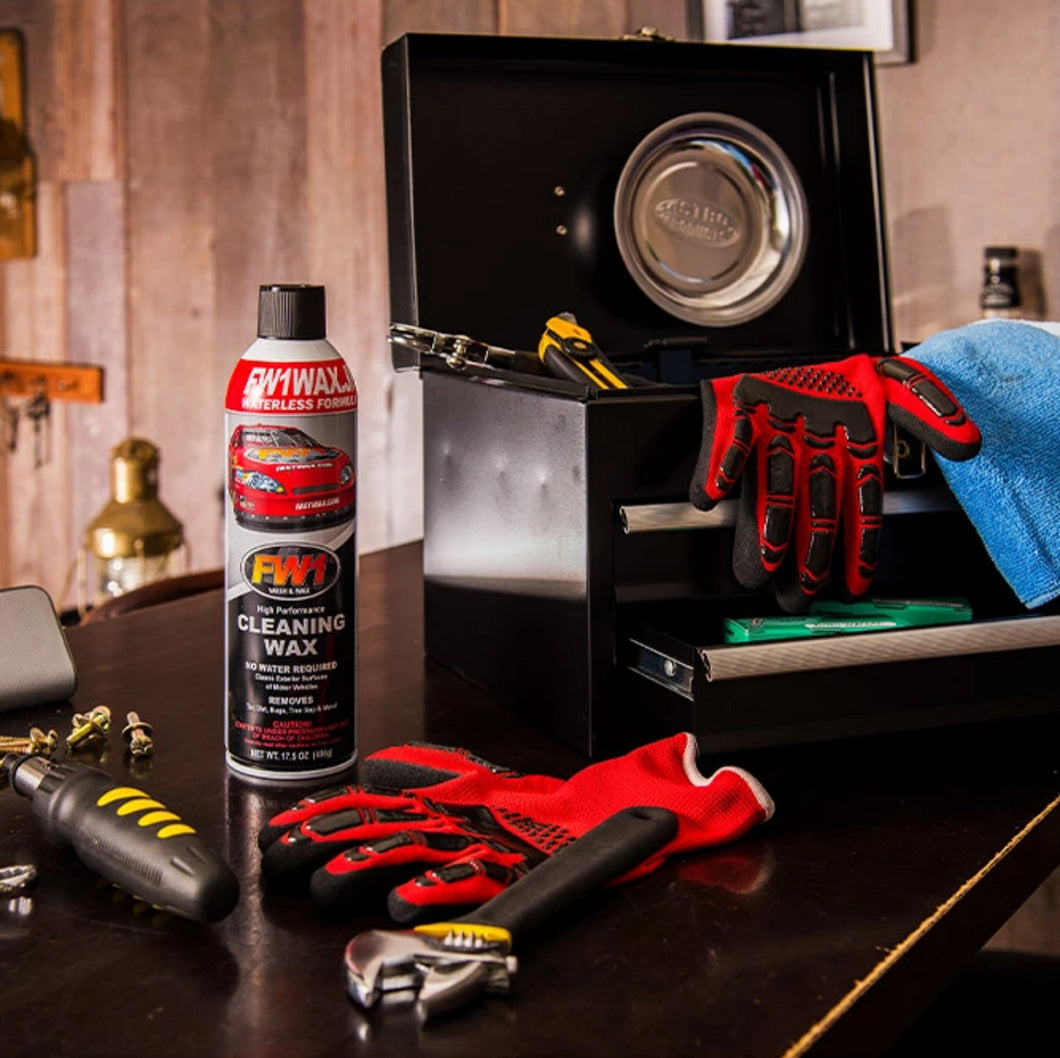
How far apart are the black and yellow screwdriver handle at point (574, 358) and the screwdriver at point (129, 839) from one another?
1.35 ft

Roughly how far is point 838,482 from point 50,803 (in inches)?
18.4

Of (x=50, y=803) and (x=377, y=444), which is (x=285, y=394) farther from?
(x=377, y=444)

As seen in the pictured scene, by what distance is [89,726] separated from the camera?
923mm

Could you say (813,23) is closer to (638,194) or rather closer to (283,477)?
(638,194)

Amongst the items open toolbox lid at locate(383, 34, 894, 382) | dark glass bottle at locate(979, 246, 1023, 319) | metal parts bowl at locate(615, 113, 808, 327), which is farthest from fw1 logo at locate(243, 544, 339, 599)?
dark glass bottle at locate(979, 246, 1023, 319)

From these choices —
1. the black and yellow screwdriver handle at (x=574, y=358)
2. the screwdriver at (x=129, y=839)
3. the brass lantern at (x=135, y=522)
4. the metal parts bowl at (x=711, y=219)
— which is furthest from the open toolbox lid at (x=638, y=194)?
the brass lantern at (x=135, y=522)

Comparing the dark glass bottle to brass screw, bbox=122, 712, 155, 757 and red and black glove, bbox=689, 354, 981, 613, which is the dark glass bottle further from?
brass screw, bbox=122, 712, 155, 757

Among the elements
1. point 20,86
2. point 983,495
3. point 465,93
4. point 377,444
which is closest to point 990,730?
point 983,495

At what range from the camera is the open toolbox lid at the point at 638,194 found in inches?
46.9

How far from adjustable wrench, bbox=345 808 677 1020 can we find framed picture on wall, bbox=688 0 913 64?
120 cm

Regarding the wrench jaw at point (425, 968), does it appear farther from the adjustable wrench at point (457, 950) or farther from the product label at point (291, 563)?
the product label at point (291, 563)

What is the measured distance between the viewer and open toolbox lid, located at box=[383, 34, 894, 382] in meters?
1.19

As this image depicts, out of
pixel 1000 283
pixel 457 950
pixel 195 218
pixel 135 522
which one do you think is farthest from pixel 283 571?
pixel 195 218

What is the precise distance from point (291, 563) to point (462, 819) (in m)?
0.17
